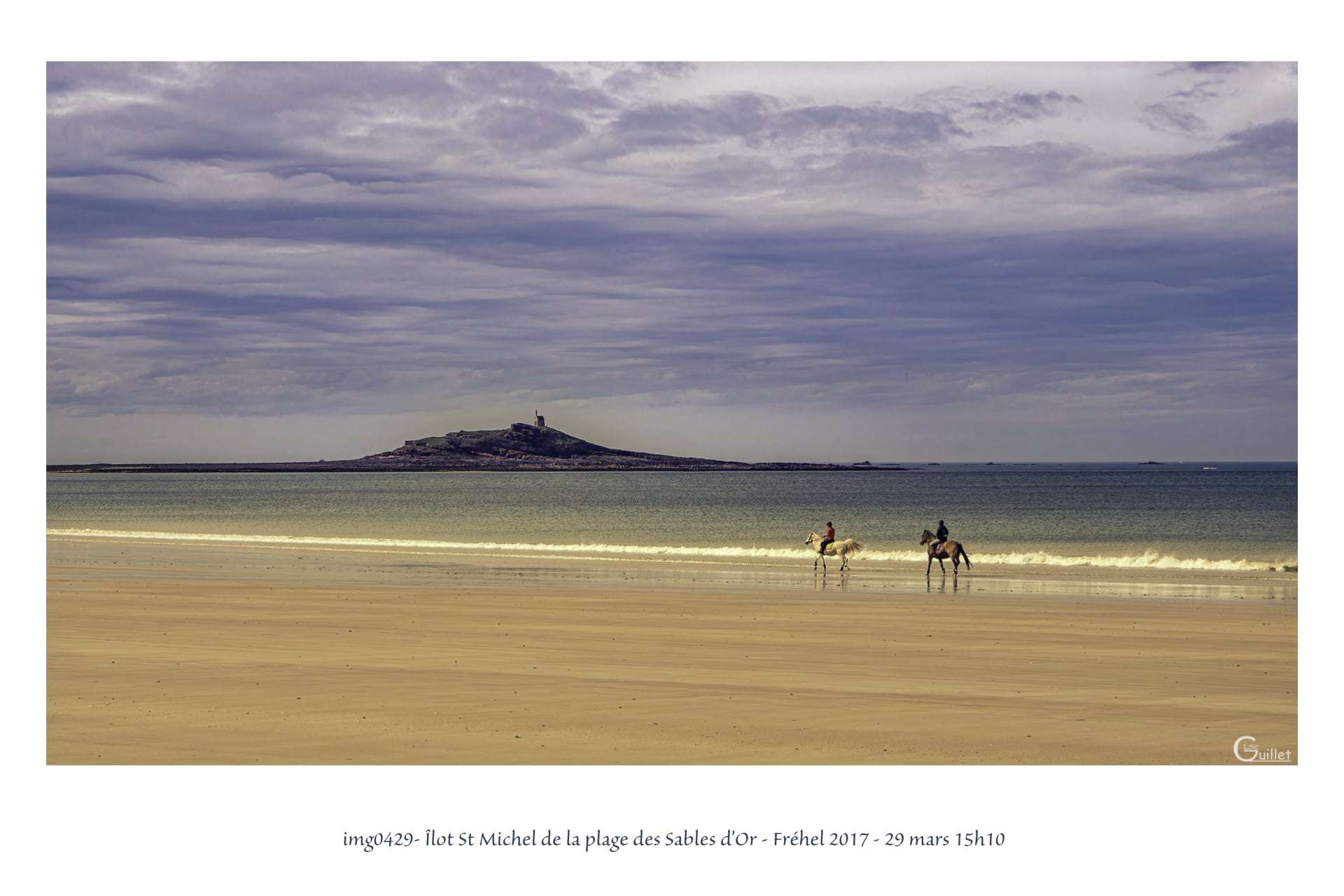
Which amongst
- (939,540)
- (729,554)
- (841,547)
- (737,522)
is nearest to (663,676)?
(939,540)

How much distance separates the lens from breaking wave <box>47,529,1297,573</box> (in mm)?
41844

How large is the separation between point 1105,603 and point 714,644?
34.6 ft

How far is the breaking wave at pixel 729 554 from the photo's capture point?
137 ft

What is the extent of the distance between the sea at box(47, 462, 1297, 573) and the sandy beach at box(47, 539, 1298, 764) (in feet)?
59.0

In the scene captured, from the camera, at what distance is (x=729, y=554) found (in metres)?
48.6

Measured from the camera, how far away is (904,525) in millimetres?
84188

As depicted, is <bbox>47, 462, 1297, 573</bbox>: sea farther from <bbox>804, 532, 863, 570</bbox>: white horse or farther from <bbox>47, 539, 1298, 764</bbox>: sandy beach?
<bbox>47, 539, 1298, 764</bbox>: sandy beach

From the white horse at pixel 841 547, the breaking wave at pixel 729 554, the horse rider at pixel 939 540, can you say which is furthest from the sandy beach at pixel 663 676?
the breaking wave at pixel 729 554

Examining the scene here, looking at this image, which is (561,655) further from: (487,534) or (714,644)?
(487,534)

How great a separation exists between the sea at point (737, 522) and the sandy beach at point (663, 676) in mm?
17996

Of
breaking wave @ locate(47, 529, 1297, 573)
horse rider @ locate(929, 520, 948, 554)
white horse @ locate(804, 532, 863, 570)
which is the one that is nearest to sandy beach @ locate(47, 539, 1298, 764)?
horse rider @ locate(929, 520, 948, 554)

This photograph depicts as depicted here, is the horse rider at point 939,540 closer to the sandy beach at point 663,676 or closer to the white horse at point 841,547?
the white horse at point 841,547

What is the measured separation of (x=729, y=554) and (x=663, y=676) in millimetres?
33512
